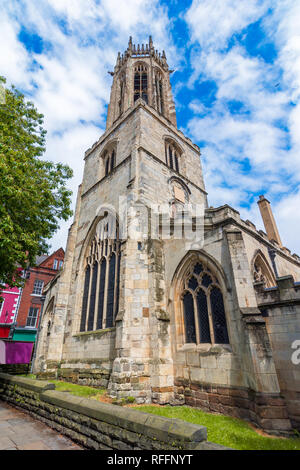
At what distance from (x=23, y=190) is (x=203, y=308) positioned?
8.40 meters

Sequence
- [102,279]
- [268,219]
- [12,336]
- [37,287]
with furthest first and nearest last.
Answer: [37,287], [12,336], [268,219], [102,279]

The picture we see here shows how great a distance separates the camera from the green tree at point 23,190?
8.29 m

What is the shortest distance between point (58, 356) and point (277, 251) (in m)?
13.1

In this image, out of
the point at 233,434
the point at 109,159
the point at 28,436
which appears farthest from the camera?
the point at 109,159

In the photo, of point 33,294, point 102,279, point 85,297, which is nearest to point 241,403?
point 102,279

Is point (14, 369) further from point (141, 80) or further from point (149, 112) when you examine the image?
point (141, 80)

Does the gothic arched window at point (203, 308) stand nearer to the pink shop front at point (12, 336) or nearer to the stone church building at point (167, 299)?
the stone church building at point (167, 299)

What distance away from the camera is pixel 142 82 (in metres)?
23.1

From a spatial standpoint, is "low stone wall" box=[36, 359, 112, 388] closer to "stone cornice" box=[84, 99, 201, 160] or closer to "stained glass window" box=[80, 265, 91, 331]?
→ "stained glass window" box=[80, 265, 91, 331]

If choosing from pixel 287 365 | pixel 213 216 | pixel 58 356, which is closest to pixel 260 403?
pixel 287 365

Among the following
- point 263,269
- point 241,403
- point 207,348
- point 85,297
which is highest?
point 263,269
